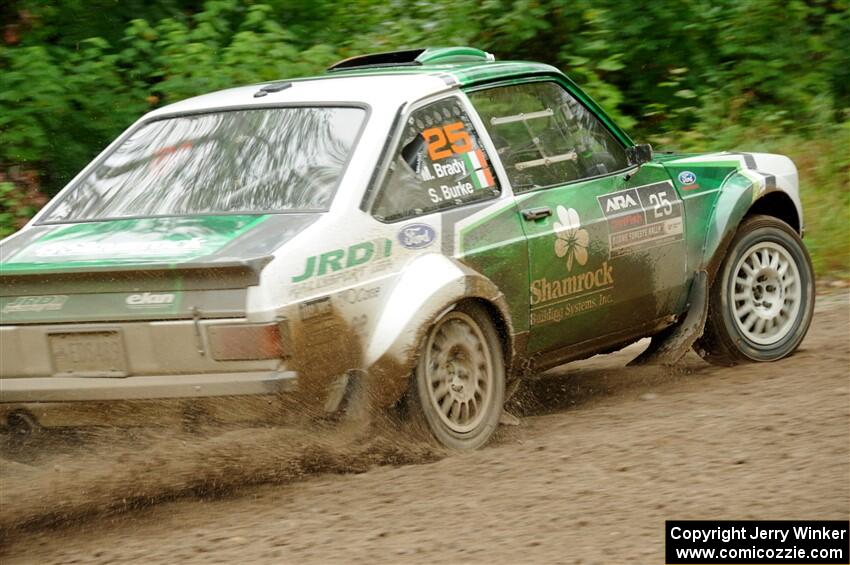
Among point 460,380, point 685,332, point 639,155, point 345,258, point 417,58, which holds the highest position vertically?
point 417,58

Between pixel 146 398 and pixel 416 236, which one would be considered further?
pixel 416 236

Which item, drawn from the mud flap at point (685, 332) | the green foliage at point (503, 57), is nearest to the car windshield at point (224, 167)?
the mud flap at point (685, 332)

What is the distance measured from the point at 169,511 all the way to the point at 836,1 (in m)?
9.70

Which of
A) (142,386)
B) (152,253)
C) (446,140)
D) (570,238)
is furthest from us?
(570,238)

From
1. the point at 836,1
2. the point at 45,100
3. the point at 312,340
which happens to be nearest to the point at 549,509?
the point at 312,340

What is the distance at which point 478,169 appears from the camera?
6.05m

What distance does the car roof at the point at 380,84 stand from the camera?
5.96 m

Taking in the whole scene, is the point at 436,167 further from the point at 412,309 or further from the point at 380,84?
the point at 412,309

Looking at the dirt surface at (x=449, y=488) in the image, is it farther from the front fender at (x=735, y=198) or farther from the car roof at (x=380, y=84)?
the car roof at (x=380, y=84)

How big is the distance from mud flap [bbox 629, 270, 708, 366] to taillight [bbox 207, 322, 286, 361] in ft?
8.95

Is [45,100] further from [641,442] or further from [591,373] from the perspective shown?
[641,442]

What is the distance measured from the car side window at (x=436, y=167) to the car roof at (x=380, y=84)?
0.40 feet

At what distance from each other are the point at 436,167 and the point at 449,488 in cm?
148

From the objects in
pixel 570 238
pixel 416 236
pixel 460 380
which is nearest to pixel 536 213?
pixel 570 238
